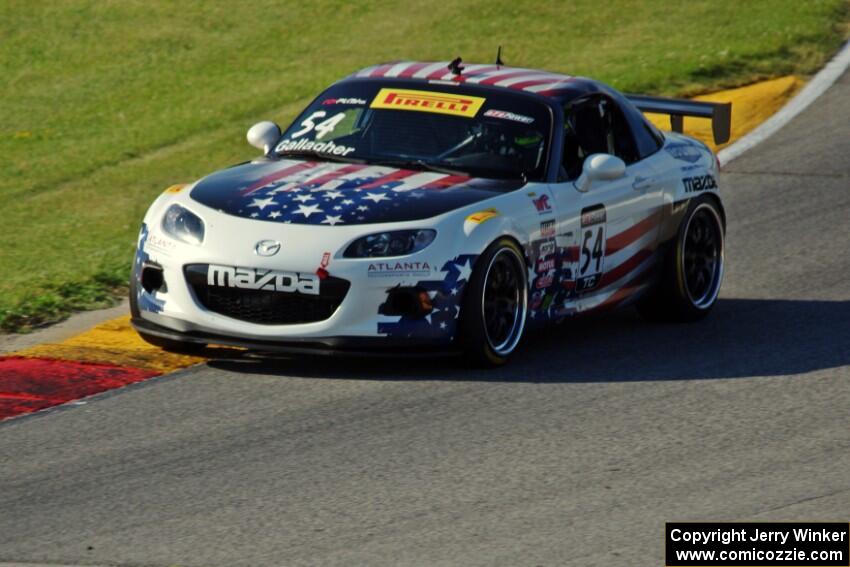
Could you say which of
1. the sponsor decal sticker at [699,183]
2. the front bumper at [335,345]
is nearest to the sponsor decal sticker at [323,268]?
the front bumper at [335,345]

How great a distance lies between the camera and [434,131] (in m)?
9.05

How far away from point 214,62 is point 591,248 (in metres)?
11.1

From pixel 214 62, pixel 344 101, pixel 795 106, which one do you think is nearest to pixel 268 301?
pixel 344 101

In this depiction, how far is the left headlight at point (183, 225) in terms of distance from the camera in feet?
26.9

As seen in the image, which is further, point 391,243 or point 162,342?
point 162,342

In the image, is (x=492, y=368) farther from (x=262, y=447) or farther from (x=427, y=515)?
(x=427, y=515)

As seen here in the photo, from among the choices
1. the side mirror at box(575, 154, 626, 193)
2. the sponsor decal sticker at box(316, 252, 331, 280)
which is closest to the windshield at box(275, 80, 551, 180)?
the side mirror at box(575, 154, 626, 193)

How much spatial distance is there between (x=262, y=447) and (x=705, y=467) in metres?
1.77

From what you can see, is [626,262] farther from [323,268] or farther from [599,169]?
[323,268]

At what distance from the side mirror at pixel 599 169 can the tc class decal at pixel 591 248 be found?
0.14 m

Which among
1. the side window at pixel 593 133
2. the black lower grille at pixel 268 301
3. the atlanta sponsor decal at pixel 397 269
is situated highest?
the side window at pixel 593 133

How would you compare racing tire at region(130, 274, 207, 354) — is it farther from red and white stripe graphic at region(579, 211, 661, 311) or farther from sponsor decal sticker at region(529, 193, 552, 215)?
red and white stripe graphic at region(579, 211, 661, 311)

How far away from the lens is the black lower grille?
790cm

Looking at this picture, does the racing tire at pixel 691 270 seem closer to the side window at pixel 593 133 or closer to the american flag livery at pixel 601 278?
the american flag livery at pixel 601 278
